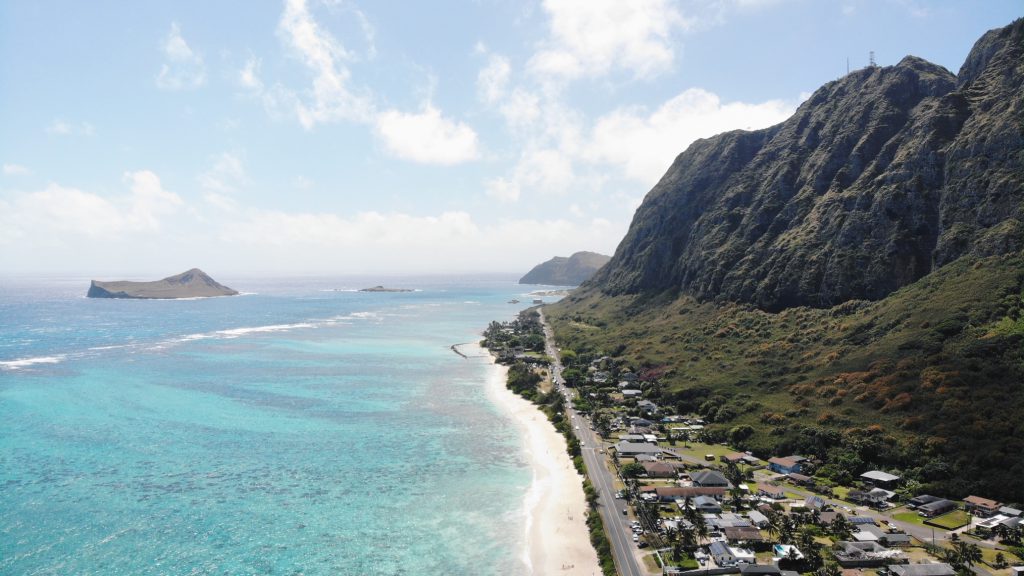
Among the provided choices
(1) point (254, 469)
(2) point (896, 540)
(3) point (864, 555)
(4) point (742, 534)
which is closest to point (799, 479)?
(2) point (896, 540)

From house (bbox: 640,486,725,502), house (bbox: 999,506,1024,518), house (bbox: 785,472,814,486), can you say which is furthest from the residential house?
house (bbox: 999,506,1024,518)

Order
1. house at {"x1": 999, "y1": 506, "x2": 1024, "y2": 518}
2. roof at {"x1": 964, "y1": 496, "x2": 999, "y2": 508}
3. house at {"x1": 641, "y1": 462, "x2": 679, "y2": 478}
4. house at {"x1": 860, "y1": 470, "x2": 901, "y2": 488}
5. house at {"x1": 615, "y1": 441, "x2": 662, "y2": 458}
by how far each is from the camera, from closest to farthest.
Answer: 1. house at {"x1": 999, "y1": 506, "x2": 1024, "y2": 518}
2. roof at {"x1": 964, "y1": 496, "x2": 999, "y2": 508}
3. house at {"x1": 860, "y1": 470, "x2": 901, "y2": 488}
4. house at {"x1": 641, "y1": 462, "x2": 679, "y2": 478}
5. house at {"x1": 615, "y1": 441, "x2": 662, "y2": 458}

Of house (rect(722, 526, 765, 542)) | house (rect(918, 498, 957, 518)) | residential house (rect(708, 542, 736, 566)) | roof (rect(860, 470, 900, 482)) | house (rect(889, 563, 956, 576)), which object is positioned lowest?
residential house (rect(708, 542, 736, 566))

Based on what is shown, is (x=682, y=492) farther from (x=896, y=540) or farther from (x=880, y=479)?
(x=880, y=479)

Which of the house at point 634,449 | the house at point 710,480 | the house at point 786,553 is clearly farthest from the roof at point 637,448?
the house at point 786,553

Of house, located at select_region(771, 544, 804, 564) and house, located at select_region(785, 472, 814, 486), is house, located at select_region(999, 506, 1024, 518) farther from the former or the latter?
house, located at select_region(771, 544, 804, 564)

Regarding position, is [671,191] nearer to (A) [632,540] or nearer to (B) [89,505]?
(A) [632,540]

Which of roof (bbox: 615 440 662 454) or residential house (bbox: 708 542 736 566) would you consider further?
roof (bbox: 615 440 662 454)
